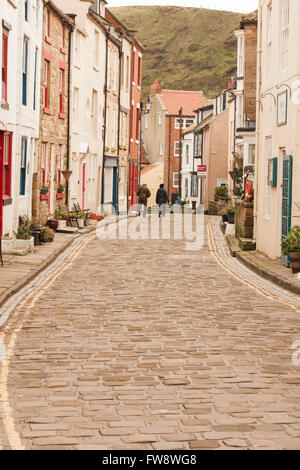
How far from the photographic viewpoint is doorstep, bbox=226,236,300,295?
14.5 meters

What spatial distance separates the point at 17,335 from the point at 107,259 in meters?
10.4

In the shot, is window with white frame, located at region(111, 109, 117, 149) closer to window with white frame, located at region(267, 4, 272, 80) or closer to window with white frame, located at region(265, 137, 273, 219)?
window with white frame, located at region(267, 4, 272, 80)

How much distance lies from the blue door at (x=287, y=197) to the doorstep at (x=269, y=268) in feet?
1.76

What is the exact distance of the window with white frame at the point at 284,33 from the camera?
18.9 m

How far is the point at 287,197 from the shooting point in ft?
58.4

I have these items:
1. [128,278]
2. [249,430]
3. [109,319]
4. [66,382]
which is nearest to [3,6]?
[128,278]

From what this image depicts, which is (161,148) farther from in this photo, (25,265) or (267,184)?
(25,265)

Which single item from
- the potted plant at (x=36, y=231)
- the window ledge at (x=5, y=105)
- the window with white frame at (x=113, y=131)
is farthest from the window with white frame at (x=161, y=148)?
the window ledge at (x=5, y=105)

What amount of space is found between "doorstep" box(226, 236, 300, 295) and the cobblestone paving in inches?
38.5

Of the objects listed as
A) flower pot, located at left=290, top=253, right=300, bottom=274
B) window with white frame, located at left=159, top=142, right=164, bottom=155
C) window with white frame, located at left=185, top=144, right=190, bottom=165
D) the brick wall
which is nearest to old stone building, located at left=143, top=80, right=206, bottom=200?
window with white frame, located at left=159, top=142, right=164, bottom=155

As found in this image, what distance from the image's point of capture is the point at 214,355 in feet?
27.6

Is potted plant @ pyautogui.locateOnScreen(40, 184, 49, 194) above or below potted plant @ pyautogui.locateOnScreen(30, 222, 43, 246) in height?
above

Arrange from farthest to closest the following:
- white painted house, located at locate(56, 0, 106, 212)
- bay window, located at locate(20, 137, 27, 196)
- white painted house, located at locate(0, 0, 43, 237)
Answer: white painted house, located at locate(56, 0, 106, 212), bay window, located at locate(20, 137, 27, 196), white painted house, located at locate(0, 0, 43, 237)

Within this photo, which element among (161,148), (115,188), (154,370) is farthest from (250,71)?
(161,148)
